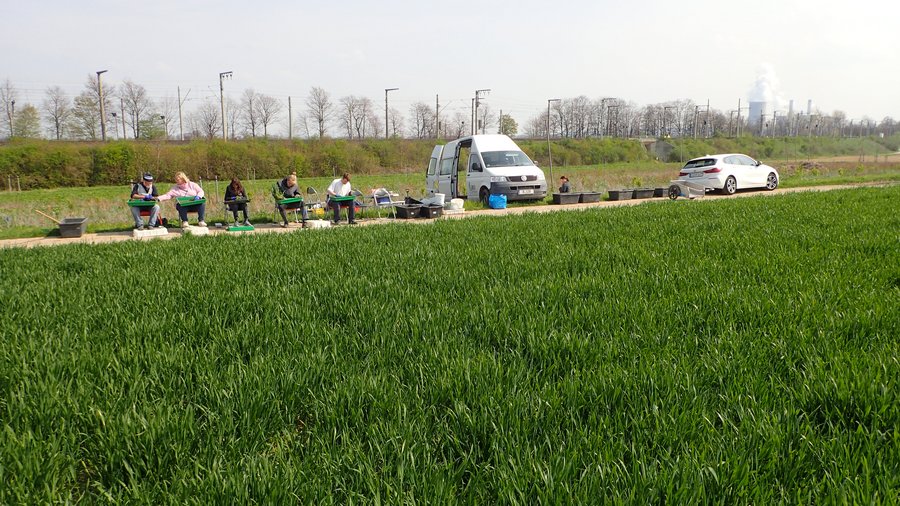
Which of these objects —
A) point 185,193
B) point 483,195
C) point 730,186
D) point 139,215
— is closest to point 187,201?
point 185,193

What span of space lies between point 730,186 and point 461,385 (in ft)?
65.2

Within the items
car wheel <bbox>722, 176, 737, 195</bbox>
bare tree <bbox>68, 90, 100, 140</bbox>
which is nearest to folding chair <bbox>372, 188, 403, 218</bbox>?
car wheel <bbox>722, 176, 737, 195</bbox>

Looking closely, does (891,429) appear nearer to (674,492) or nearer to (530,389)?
(674,492)

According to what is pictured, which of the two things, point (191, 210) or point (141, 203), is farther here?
point (191, 210)

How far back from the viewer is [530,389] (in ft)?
8.71

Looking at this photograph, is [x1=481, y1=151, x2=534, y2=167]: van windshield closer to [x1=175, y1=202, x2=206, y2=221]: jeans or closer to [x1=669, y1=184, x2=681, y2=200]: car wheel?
[x1=669, y1=184, x2=681, y2=200]: car wheel

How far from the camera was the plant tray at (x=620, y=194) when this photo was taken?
18656 mm

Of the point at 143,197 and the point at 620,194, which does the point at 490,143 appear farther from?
the point at 143,197

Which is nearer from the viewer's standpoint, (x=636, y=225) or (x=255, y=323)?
Result: (x=255, y=323)

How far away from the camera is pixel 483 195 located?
17312 millimetres

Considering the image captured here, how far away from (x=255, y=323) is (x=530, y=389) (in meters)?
2.10

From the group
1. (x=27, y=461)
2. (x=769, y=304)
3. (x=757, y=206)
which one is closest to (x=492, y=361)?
(x=27, y=461)

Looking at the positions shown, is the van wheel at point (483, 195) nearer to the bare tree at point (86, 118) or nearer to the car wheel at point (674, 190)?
the car wheel at point (674, 190)

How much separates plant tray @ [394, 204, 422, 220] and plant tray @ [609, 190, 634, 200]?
760 centimetres
